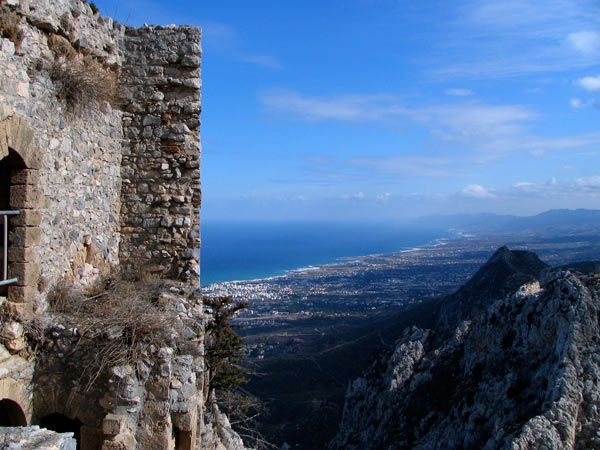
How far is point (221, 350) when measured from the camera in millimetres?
11891

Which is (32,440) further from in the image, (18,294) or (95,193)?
(95,193)

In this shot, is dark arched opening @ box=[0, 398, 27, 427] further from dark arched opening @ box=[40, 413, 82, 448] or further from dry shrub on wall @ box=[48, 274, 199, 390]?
dry shrub on wall @ box=[48, 274, 199, 390]

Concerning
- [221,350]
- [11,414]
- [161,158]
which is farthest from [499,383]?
[11,414]

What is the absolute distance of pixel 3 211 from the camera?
5.01 meters

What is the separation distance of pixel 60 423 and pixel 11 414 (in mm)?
573

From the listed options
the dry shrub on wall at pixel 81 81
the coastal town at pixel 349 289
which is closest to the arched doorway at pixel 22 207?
the dry shrub on wall at pixel 81 81

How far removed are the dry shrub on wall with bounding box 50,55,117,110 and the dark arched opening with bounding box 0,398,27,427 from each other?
11.6ft

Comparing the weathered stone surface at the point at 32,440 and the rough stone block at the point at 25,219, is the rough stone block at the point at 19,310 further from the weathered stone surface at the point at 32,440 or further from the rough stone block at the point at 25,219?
the weathered stone surface at the point at 32,440

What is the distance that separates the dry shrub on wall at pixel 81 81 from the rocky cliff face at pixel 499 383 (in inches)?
490

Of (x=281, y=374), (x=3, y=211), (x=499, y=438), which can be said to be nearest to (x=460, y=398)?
(x=499, y=438)

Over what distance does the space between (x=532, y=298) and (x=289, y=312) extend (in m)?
57.0

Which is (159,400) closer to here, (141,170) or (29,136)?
(29,136)

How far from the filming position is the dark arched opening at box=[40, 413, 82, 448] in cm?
528

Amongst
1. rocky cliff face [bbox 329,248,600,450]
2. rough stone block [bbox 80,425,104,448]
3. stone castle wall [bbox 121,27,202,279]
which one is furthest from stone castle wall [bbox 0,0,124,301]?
rocky cliff face [bbox 329,248,600,450]
